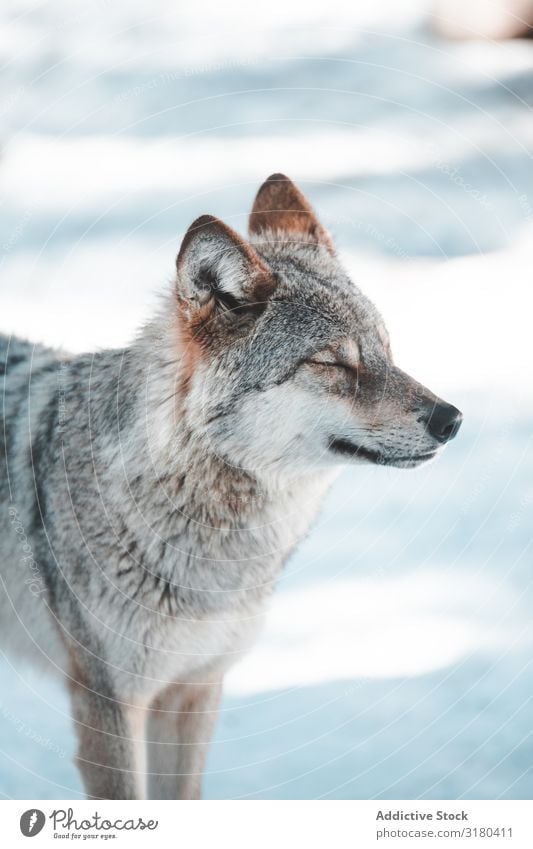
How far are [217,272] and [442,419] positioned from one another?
1.18 m

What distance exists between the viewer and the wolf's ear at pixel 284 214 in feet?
16.0

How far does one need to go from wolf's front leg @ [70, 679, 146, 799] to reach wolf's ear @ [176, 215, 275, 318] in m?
1.85

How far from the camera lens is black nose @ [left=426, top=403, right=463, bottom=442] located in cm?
402

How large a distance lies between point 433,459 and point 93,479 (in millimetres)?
1591

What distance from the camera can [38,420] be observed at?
15.3 feet

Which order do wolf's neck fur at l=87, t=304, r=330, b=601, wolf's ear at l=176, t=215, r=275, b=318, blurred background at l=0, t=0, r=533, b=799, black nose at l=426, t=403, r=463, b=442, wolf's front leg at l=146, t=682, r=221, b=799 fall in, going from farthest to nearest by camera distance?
blurred background at l=0, t=0, r=533, b=799 < wolf's front leg at l=146, t=682, r=221, b=799 < wolf's neck fur at l=87, t=304, r=330, b=601 < black nose at l=426, t=403, r=463, b=442 < wolf's ear at l=176, t=215, r=275, b=318

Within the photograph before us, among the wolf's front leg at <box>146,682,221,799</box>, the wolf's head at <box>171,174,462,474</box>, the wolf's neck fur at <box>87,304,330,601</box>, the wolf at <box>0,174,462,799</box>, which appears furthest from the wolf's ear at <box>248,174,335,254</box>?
the wolf's front leg at <box>146,682,221,799</box>

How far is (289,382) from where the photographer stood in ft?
13.4

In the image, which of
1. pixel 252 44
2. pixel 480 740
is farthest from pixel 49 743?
pixel 252 44

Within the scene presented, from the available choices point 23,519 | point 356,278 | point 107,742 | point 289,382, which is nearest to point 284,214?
point 356,278

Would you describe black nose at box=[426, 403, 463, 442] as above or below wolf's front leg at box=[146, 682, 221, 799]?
above

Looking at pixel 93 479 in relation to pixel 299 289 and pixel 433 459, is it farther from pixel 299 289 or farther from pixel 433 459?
pixel 433 459
